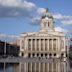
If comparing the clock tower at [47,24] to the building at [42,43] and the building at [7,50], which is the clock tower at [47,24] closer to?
the building at [42,43]

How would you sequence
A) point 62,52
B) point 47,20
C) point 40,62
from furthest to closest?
point 47,20, point 62,52, point 40,62

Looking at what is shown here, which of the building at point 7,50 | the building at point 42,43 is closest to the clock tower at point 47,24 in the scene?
the building at point 42,43

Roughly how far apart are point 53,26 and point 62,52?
2018 cm

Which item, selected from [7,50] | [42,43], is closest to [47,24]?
[42,43]

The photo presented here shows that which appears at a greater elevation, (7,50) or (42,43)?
(42,43)

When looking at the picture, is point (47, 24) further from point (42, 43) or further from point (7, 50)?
point (7, 50)

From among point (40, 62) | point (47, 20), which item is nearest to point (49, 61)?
point (40, 62)

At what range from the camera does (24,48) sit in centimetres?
17462

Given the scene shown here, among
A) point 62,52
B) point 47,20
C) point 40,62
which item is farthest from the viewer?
point 47,20

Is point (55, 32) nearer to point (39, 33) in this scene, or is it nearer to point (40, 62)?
point (39, 33)

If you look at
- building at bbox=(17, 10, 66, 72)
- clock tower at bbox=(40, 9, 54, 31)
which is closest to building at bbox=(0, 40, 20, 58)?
building at bbox=(17, 10, 66, 72)

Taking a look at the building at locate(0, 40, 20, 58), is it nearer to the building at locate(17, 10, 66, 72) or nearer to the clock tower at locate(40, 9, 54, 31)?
the building at locate(17, 10, 66, 72)

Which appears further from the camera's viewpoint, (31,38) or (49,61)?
(31,38)

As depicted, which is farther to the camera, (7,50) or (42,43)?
(7,50)
